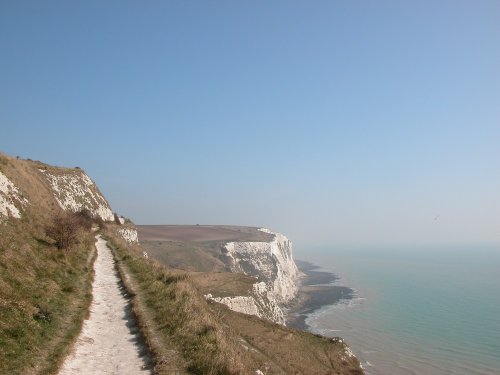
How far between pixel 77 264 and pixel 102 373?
12.7m

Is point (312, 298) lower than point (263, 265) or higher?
lower

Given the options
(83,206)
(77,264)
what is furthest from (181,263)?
(77,264)

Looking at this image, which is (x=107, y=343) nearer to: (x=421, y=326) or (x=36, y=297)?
(x=36, y=297)

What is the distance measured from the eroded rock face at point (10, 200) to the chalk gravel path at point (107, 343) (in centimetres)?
870

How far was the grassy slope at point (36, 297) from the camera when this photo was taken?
9000 millimetres

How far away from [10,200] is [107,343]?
52.5 ft

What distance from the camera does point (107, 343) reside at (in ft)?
36.3

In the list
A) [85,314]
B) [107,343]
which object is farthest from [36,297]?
[107,343]

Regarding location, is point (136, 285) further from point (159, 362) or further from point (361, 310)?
point (361, 310)

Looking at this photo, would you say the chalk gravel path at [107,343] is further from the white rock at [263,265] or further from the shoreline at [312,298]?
the white rock at [263,265]

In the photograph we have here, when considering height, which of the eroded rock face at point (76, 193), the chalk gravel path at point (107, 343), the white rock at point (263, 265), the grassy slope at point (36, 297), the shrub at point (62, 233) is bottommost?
the white rock at point (263, 265)

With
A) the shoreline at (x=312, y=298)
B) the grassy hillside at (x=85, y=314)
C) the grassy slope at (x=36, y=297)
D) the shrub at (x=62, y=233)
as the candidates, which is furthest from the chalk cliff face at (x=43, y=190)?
the shoreline at (x=312, y=298)

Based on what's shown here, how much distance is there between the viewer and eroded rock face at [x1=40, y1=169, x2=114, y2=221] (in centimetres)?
4453

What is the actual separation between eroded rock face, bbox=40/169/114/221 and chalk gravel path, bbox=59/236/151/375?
2965 cm
